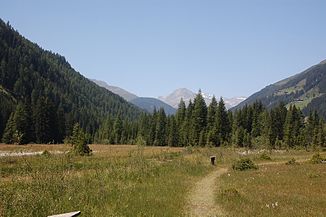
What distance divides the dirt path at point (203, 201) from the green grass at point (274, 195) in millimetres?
471

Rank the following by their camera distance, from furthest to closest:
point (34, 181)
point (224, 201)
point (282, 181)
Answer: point (282, 181), point (224, 201), point (34, 181)

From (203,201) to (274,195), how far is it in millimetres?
5011

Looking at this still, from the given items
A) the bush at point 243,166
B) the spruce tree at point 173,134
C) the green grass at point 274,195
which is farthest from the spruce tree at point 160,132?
the green grass at point 274,195

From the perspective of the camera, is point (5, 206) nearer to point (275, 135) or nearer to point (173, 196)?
point (173, 196)

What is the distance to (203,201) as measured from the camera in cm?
2075

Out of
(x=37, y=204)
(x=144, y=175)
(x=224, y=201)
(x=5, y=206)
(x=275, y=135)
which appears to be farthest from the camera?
(x=275, y=135)

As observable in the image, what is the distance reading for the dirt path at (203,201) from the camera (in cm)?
1758

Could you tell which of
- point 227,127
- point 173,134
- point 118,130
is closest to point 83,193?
point 227,127

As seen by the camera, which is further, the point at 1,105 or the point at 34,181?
the point at 1,105

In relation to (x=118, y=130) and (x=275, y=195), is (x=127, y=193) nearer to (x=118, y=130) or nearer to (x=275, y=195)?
(x=275, y=195)

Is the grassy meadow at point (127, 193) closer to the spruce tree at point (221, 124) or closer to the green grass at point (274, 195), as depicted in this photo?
the green grass at point (274, 195)

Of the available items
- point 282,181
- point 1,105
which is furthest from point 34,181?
point 1,105

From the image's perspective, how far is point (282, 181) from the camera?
3009 cm

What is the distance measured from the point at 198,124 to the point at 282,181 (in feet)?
263
